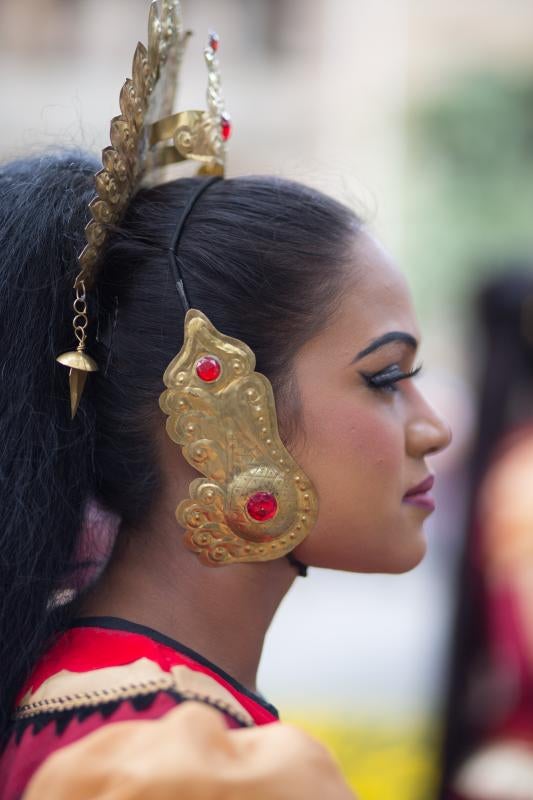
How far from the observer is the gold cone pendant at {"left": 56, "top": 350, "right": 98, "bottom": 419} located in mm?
1547

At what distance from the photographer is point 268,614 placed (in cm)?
169

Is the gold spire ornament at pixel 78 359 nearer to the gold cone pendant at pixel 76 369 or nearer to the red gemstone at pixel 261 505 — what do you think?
the gold cone pendant at pixel 76 369

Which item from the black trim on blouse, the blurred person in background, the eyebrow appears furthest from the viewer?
the blurred person in background

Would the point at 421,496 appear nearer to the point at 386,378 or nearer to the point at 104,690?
the point at 386,378

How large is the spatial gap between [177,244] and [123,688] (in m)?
0.67

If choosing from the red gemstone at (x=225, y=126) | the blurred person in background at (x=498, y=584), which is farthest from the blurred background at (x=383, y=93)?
the red gemstone at (x=225, y=126)

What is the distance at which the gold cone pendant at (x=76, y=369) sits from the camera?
155 centimetres

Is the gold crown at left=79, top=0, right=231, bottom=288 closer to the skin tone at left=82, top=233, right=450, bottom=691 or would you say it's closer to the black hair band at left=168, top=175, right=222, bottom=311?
the black hair band at left=168, top=175, right=222, bottom=311

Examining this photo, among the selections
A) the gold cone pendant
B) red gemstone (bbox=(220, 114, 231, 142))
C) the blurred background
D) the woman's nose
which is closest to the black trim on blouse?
the gold cone pendant

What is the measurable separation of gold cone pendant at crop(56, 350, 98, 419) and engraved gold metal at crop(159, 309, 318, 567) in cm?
12

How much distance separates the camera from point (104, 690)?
1.38 metres

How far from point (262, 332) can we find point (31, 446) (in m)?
0.38

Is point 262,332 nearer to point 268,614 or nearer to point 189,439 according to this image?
point 189,439

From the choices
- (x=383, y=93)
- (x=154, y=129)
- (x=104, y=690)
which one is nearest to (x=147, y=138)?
(x=154, y=129)
